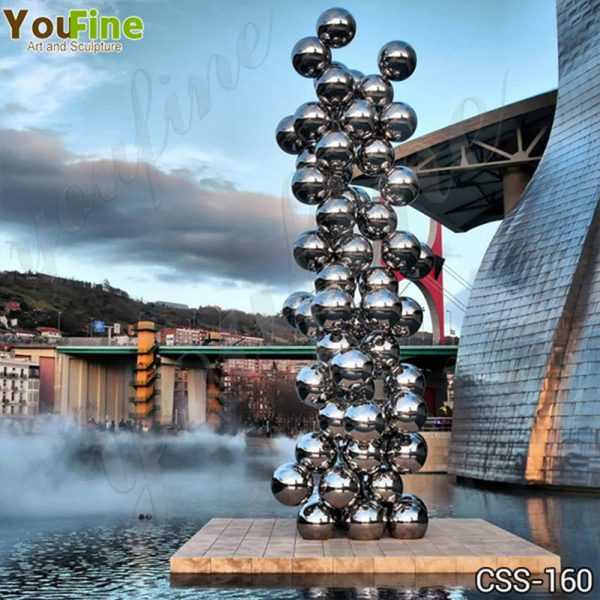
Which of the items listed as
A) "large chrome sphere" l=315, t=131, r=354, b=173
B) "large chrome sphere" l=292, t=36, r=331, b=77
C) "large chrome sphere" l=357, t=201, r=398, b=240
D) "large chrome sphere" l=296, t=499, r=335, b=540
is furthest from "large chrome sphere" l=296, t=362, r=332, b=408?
"large chrome sphere" l=292, t=36, r=331, b=77

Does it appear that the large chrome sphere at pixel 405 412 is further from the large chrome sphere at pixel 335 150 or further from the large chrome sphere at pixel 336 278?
the large chrome sphere at pixel 335 150

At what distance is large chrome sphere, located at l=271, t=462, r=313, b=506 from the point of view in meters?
11.5

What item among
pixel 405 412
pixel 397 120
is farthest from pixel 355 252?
pixel 405 412

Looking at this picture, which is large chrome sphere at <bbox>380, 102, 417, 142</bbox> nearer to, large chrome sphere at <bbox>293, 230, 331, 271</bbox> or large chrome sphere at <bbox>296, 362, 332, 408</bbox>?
large chrome sphere at <bbox>293, 230, 331, 271</bbox>

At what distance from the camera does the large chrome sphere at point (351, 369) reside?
36.7 feet

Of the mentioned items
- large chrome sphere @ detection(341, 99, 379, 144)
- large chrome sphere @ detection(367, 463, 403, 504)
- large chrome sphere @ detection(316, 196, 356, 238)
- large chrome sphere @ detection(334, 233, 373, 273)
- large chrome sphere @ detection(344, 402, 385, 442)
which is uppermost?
large chrome sphere @ detection(341, 99, 379, 144)

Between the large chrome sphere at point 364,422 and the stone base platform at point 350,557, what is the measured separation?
4.20ft

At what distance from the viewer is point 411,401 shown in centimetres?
1167

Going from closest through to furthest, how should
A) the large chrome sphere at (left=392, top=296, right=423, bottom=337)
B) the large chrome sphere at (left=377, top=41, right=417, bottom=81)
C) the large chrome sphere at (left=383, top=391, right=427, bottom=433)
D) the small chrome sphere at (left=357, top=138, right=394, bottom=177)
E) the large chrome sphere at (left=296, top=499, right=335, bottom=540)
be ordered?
the large chrome sphere at (left=296, top=499, right=335, bottom=540)
the large chrome sphere at (left=383, top=391, right=427, bottom=433)
the large chrome sphere at (left=392, top=296, right=423, bottom=337)
the small chrome sphere at (left=357, top=138, right=394, bottom=177)
the large chrome sphere at (left=377, top=41, right=417, bottom=81)

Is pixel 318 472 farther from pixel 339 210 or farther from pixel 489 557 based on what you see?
pixel 339 210

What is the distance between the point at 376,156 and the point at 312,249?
5.06 ft

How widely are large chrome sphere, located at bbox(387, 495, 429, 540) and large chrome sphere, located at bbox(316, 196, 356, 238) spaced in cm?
352

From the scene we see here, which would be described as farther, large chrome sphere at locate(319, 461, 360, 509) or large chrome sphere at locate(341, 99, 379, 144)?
large chrome sphere at locate(341, 99, 379, 144)

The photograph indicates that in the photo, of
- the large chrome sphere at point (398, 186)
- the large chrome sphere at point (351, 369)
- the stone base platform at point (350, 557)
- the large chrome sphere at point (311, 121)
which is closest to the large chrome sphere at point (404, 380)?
the large chrome sphere at point (351, 369)
